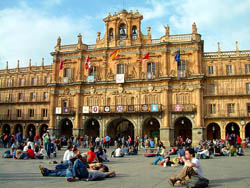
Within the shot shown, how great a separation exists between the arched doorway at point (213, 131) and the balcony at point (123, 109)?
27.5ft

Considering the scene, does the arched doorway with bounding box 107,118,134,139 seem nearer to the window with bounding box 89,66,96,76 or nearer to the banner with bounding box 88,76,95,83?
the banner with bounding box 88,76,95,83

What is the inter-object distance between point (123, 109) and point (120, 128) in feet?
22.2

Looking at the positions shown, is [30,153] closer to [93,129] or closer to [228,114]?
[93,129]

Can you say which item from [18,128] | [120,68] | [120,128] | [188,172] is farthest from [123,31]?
[188,172]

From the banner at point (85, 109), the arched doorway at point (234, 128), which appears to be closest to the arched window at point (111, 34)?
the banner at point (85, 109)

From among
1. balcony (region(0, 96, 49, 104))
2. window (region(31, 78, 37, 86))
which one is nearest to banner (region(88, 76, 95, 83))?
balcony (region(0, 96, 49, 104))

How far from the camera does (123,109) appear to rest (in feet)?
136

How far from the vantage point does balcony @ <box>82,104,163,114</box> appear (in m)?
39.9

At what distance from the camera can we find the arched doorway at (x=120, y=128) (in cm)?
4379

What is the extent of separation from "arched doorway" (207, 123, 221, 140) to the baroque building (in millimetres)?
143

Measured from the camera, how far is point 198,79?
130ft

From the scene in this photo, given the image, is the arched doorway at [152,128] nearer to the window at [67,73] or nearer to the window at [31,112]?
the window at [67,73]

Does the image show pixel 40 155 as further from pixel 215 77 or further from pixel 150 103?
pixel 215 77

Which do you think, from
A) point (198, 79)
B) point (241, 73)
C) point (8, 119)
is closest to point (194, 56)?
point (198, 79)
